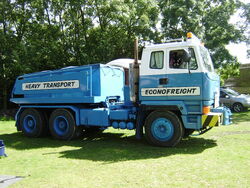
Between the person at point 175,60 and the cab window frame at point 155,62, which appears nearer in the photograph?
the person at point 175,60

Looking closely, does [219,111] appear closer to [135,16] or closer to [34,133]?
[34,133]

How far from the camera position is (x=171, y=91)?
24.8 feet

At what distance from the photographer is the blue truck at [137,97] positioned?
738 centimetres

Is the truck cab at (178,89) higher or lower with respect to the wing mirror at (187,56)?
lower

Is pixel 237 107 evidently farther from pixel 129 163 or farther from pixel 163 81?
pixel 129 163

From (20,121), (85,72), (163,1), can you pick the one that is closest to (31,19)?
(163,1)

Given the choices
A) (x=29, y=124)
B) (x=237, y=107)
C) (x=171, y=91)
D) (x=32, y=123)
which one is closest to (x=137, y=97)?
(x=171, y=91)

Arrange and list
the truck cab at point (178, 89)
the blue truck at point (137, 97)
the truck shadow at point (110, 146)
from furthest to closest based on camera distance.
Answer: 1. the blue truck at point (137, 97)
2. the truck cab at point (178, 89)
3. the truck shadow at point (110, 146)

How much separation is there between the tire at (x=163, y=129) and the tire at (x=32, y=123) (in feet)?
14.2

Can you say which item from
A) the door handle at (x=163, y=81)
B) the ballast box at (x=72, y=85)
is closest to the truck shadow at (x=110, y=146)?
the ballast box at (x=72, y=85)

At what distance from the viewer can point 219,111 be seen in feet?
24.9

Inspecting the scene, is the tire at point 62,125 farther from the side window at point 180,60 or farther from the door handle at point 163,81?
the side window at point 180,60

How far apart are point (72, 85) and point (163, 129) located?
3.47m

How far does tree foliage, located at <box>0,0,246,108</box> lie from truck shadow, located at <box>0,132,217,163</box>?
1041 cm
